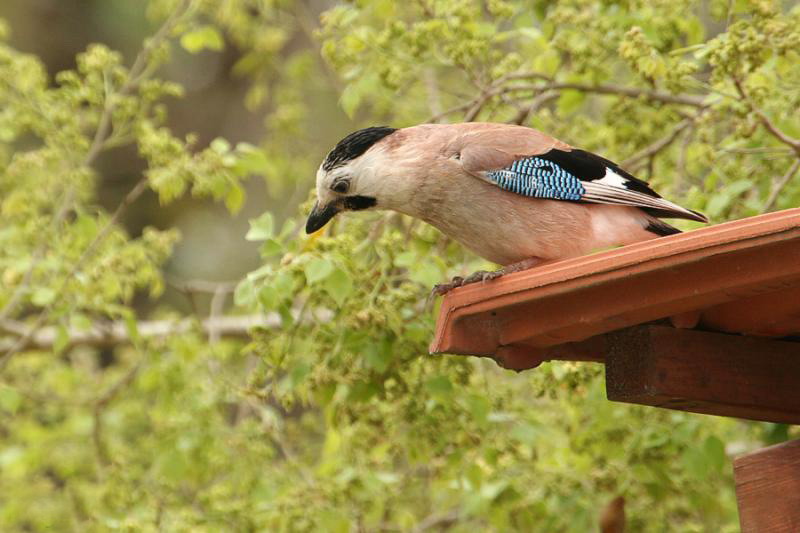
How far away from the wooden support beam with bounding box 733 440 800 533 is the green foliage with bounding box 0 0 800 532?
2.64 feet

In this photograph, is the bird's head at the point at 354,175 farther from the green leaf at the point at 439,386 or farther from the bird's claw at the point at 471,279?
the green leaf at the point at 439,386

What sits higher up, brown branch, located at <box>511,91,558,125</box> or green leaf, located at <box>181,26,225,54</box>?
green leaf, located at <box>181,26,225,54</box>

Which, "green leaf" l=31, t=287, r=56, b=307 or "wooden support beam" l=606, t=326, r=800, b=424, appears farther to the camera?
"green leaf" l=31, t=287, r=56, b=307

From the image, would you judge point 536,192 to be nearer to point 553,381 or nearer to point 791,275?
point 553,381

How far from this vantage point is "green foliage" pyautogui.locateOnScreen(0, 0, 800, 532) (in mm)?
4223

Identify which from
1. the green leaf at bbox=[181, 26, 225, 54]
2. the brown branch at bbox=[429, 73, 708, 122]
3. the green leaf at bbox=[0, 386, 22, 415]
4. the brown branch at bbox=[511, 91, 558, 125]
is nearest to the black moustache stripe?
the brown branch at bbox=[429, 73, 708, 122]

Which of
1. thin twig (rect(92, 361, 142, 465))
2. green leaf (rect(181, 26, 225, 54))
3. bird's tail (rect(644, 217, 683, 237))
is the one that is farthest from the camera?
thin twig (rect(92, 361, 142, 465))

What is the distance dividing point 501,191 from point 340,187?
0.50 m

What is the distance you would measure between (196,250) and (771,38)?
8.51 m

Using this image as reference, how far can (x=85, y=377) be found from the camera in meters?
7.00

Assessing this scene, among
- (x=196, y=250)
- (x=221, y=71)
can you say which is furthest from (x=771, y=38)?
(x=221, y=71)

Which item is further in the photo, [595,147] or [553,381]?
[595,147]

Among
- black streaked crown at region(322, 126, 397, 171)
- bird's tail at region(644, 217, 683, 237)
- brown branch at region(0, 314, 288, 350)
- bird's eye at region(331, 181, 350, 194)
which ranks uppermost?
brown branch at region(0, 314, 288, 350)

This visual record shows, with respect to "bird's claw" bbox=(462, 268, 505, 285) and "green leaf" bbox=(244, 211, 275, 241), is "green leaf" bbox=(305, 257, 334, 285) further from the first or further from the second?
"bird's claw" bbox=(462, 268, 505, 285)
